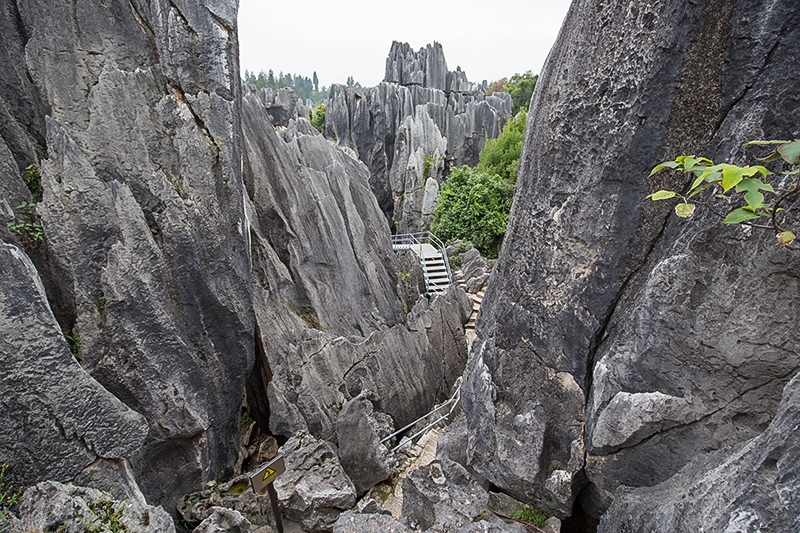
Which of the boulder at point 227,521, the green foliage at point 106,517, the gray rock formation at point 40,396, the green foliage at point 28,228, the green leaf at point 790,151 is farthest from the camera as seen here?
the green foliage at point 28,228

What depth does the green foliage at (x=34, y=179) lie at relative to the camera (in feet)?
18.1

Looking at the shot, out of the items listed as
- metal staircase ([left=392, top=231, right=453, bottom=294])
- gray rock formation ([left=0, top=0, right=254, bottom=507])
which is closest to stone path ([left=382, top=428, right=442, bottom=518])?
gray rock formation ([left=0, top=0, right=254, bottom=507])

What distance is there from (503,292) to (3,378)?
4.84 meters

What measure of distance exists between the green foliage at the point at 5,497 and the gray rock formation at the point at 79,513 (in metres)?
0.09

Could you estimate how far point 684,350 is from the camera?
11.2ft

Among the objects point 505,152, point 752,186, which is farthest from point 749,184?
point 505,152

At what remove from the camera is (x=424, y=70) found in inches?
1619

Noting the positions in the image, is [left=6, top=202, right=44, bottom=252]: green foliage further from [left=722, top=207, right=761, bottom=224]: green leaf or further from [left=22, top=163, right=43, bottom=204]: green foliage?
[left=722, top=207, right=761, bottom=224]: green leaf

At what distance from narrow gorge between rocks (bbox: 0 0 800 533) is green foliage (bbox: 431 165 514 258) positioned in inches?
413

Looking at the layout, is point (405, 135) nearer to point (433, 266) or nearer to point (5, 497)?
point (433, 266)

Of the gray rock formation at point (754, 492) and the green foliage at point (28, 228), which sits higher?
the green foliage at point (28, 228)

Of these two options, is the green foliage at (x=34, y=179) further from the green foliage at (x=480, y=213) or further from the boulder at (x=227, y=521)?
the green foliage at (x=480, y=213)

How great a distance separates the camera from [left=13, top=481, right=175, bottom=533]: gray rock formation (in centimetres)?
348

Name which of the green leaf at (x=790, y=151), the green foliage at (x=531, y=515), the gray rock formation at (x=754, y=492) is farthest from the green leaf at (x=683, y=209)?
the green foliage at (x=531, y=515)
